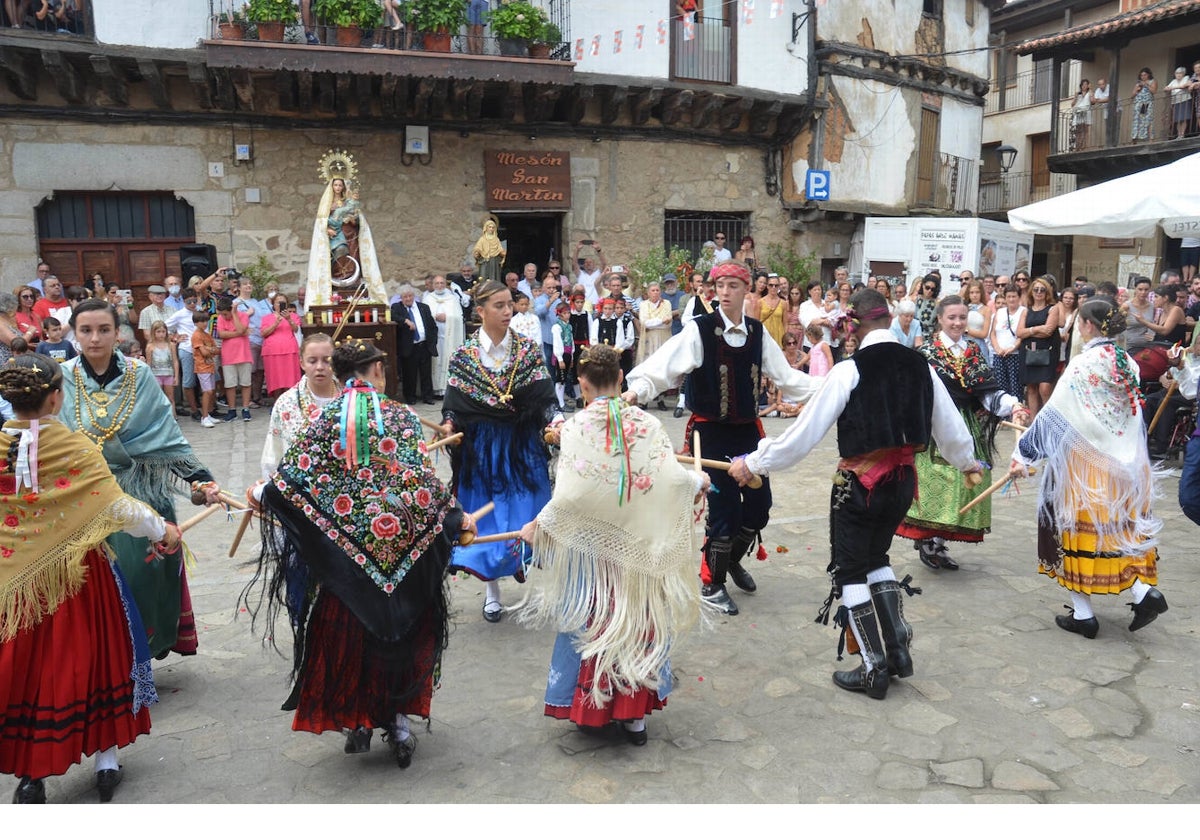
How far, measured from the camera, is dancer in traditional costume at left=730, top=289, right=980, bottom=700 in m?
4.27

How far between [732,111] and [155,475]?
568 inches

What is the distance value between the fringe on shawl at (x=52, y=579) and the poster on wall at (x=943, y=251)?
1547 centimetres

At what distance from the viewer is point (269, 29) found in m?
13.3

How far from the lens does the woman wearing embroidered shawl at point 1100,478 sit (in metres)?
4.97

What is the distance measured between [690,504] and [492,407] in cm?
170

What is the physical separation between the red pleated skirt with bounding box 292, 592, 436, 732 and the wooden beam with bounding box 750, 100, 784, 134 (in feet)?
49.8

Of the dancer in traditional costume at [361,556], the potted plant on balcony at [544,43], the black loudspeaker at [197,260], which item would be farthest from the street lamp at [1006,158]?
the dancer in traditional costume at [361,556]

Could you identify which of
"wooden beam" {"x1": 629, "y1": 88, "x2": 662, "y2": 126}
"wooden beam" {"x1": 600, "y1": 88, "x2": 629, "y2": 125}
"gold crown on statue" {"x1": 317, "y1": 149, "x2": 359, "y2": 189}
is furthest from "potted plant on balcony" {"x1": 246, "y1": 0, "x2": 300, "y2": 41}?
"wooden beam" {"x1": 629, "y1": 88, "x2": 662, "y2": 126}

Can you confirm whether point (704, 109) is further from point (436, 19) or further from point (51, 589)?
point (51, 589)

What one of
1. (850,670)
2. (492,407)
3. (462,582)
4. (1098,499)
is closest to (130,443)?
(492,407)

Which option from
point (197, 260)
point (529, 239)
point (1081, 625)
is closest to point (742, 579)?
point (1081, 625)

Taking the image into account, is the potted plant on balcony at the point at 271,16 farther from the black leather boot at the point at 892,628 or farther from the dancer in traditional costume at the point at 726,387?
the black leather boot at the point at 892,628

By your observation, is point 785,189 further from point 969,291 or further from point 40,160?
point 40,160

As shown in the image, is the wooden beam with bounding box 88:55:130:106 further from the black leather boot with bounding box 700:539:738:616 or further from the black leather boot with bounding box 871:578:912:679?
the black leather boot with bounding box 871:578:912:679
